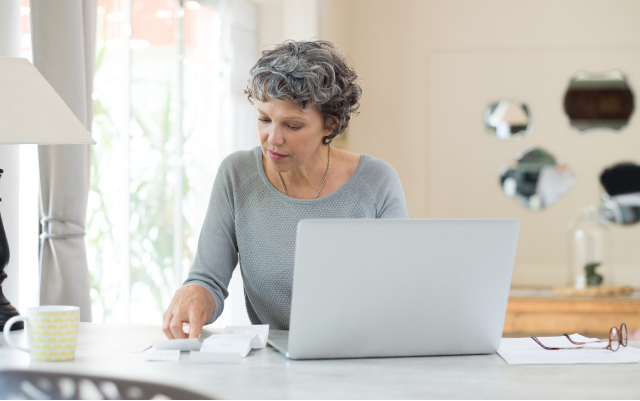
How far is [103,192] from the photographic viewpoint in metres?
2.45

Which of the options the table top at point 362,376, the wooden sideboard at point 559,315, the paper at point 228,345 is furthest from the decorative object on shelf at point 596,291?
the paper at point 228,345

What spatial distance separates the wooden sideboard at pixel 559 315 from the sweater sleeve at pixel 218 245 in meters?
2.17

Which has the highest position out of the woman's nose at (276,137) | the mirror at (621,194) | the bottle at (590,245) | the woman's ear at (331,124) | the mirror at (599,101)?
the mirror at (599,101)

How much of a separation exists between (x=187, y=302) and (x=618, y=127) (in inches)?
129

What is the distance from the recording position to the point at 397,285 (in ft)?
3.46

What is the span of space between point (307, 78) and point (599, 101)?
2.90 m

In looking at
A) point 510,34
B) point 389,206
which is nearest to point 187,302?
point 389,206

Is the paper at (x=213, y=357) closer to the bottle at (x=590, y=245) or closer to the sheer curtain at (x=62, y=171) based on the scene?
the sheer curtain at (x=62, y=171)

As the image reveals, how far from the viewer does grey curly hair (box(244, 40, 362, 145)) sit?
4.82 feet

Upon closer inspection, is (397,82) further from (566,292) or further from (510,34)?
(566,292)

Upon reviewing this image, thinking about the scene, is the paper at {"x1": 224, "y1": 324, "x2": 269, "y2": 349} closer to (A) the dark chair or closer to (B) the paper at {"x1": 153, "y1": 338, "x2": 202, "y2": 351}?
(B) the paper at {"x1": 153, "y1": 338, "x2": 202, "y2": 351}

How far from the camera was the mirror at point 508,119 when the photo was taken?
392 centimetres

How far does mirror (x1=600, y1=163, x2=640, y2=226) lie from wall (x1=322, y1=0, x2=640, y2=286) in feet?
0.18

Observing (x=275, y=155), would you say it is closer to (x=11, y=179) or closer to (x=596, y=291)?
(x=11, y=179)
